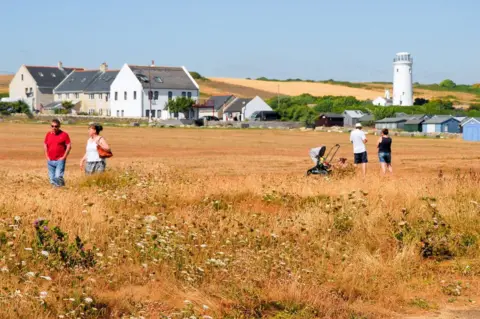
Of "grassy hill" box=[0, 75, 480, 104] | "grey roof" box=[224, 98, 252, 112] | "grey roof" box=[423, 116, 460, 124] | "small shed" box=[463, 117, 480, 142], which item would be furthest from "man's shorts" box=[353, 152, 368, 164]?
"grassy hill" box=[0, 75, 480, 104]

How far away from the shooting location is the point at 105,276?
9.18m

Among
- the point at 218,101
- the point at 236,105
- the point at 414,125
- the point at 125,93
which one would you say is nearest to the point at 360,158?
the point at 414,125

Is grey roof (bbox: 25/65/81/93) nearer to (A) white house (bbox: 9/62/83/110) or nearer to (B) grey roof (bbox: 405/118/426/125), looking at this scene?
(A) white house (bbox: 9/62/83/110)

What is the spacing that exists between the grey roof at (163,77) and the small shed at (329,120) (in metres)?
20.6

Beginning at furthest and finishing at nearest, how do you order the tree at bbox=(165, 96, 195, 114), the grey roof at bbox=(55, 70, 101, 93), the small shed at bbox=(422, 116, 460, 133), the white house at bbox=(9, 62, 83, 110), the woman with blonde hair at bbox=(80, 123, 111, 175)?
1. the white house at bbox=(9, 62, 83, 110)
2. the grey roof at bbox=(55, 70, 101, 93)
3. the tree at bbox=(165, 96, 195, 114)
4. the small shed at bbox=(422, 116, 460, 133)
5. the woman with blonde hair at bbox=(80, 123, 111, 175)

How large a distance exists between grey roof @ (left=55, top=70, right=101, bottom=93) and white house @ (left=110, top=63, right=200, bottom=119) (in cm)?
868

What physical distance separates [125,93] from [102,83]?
927 centimetres

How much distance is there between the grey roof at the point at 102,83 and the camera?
128m

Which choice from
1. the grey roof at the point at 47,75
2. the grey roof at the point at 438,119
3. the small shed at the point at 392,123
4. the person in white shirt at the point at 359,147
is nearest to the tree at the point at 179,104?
the small shed at the point at 392,123

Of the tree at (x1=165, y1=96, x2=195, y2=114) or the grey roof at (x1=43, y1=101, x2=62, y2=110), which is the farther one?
the grey roof at (x1=43, y1=101, x2=62, y2=110)

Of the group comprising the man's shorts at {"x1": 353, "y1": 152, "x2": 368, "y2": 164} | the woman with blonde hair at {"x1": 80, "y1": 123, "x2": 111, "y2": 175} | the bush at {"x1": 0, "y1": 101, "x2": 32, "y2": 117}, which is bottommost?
the man's shorts at {"x1": 353, "y1": 152, "x2": 368, "y2": 164}

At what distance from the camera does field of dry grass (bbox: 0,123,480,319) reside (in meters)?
8.77

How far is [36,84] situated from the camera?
139 metres

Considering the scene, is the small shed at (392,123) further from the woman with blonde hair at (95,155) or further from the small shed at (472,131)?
the woman with blonde hair at (95,155)
